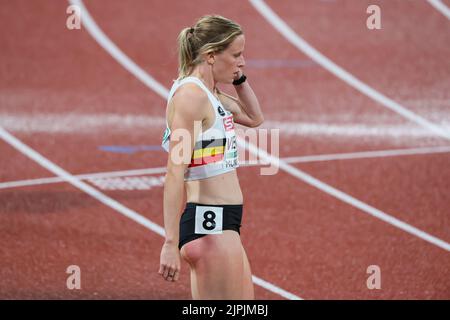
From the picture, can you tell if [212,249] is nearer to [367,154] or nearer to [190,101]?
[190,101]

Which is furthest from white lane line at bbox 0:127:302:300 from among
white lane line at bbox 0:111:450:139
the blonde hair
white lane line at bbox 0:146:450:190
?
the blonde hair

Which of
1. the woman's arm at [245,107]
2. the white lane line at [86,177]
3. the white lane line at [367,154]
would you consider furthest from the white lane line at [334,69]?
the woman's arm at [245,107]

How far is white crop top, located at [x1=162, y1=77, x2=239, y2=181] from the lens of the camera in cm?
377

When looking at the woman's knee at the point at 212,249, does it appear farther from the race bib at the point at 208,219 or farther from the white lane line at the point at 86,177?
the white lane line at the point at 86,177

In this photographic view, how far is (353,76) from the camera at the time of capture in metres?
9.73

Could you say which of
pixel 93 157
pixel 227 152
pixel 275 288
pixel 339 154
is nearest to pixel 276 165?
pixel 339 154

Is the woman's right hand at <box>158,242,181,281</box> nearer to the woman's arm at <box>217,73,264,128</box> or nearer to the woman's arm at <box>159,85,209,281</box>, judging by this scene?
the woman's arm at <box>159,85,209,281</box>

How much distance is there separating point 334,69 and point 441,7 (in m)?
2.09

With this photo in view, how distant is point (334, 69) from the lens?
32.3ft

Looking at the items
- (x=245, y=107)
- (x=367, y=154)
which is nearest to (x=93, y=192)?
Result: (x=367, y=154)

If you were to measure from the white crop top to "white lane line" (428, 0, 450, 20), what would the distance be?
25.0ft

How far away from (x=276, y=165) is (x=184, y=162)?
14.4ft
